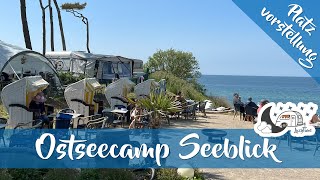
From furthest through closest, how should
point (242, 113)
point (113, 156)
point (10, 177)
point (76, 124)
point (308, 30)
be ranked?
1. point (242, 113)
2. point (308, 30)
3. point (76, 124)
4. point (113, 156)
5. point (10, 177)

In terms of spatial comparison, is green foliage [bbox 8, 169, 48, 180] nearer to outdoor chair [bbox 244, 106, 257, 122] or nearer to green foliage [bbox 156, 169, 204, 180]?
green foliage [bbox 156, 169, 204, 180]

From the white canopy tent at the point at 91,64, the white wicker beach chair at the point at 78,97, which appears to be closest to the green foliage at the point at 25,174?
the white wicker beach chair at the point at 78,97

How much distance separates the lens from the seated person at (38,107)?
8607 mm

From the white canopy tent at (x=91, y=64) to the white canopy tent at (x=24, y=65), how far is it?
→ 15.6ft

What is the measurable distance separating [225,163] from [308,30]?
4316 mm

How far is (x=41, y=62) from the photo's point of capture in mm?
17078

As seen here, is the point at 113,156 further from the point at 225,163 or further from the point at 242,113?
the point at 242,113

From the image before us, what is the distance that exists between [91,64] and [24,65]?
5899 mm

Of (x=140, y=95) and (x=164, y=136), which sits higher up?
(x=140, y=95)

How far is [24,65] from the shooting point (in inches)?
658

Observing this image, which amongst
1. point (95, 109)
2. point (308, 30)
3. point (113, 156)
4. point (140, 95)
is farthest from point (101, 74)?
point (113, 156)

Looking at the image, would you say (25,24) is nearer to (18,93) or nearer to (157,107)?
(18,93)

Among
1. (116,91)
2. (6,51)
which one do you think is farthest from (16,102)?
(6,51)

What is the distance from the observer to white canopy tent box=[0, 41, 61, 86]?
50.7 ft
